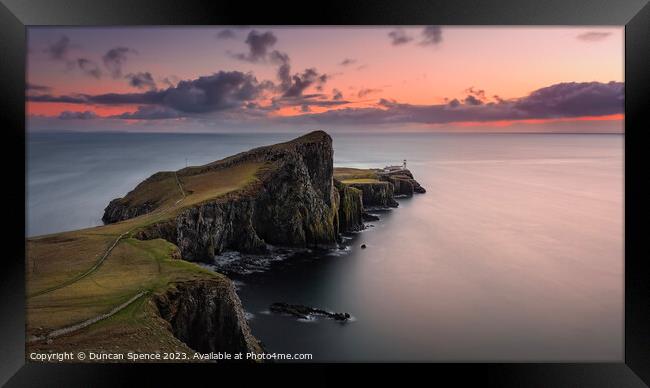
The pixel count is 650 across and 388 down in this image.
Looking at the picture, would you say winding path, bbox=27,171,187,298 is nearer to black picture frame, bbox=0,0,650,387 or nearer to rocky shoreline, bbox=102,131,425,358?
rocky shoreline, bbox=102,131,425,358

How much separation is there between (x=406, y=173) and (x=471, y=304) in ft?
89.2

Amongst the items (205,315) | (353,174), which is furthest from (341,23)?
(353,174)

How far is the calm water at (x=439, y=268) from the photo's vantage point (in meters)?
14.6

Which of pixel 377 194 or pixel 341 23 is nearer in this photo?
pixel 341 23

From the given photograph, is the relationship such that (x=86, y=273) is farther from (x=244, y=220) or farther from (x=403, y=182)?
(x=403, y=182)

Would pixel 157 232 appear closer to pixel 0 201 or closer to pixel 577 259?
pixel 0 201

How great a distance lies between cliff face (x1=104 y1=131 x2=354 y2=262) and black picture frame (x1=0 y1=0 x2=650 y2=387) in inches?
407

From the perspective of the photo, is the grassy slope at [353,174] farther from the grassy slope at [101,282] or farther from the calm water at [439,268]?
the grassy slope at [101,282]

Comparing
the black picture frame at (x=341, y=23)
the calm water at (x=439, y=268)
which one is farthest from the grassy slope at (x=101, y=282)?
the calm water at (x=439, y=268)

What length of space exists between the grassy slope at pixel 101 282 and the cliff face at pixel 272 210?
2362 mm

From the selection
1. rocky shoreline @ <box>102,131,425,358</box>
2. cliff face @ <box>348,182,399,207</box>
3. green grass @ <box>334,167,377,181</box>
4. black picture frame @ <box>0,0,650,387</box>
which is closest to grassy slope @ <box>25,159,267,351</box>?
black picture frame @ <box>0,0,650,387</box>

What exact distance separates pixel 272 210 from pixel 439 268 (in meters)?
10.7

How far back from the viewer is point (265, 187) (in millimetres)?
27422

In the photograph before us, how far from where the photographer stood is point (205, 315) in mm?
11656
